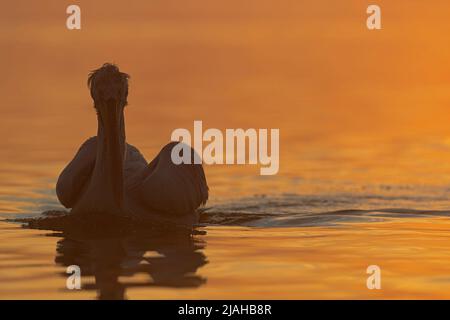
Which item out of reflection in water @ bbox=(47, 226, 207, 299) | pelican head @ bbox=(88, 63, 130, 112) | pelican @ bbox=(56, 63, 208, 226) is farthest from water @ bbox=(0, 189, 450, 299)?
pelican head @ bbox=(88, 63, 130, 112)

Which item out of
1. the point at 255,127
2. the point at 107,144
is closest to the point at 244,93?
the point at 255,127

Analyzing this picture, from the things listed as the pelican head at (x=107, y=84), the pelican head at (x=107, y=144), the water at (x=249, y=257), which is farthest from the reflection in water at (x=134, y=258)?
the pelican head at (x=107, y=84)

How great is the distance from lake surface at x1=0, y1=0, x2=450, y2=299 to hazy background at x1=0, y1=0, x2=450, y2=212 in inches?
1.9

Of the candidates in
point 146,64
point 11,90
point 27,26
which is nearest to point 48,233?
point 11,90

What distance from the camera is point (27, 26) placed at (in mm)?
34594

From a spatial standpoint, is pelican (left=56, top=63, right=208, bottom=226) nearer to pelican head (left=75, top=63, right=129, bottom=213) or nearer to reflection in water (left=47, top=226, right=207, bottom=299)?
pelican head (left=75, top=63, right=129, bottom=213)

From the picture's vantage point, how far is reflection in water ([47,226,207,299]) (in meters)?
10.1

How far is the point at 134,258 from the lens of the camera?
1130cm

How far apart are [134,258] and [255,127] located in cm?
1102

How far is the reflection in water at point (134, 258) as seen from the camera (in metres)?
10.1

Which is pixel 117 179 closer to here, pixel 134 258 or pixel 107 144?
pixel 107 144

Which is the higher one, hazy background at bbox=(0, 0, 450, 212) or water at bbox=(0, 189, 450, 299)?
hazy background at bbox=(0, 0, 450, 212)
